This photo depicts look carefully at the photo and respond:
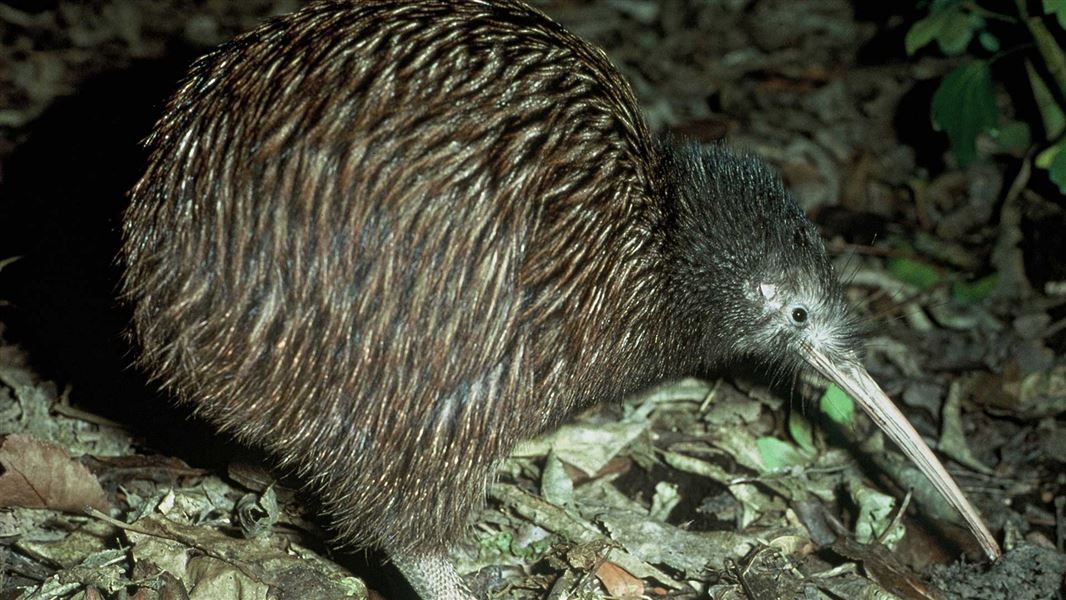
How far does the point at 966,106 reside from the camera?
17.0 ft

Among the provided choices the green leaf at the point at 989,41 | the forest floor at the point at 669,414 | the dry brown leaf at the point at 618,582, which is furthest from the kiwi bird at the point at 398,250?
the green leaf at the point at 989,41

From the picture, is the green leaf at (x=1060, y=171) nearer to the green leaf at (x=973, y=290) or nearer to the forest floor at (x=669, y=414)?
the forest floor at (x=669, y=414)

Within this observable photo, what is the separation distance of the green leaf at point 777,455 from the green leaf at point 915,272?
1.54m

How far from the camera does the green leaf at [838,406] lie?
4512 mm

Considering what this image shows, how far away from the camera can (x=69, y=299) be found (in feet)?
14.9

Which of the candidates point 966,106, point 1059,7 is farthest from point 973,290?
point 1059,7

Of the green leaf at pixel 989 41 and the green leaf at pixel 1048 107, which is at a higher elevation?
the green leaf at pixel 989 41

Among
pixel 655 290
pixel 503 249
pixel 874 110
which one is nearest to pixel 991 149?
pixel 874 110

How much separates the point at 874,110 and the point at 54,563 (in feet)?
16.9

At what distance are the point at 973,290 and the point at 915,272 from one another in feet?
0.96

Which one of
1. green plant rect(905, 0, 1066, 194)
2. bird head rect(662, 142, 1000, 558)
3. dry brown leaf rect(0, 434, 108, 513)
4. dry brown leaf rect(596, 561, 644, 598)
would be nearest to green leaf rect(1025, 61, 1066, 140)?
green plant rect(905, 0, 1066, 194)

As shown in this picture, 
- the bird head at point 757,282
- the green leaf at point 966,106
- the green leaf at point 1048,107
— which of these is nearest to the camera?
the bird head at point 757,282

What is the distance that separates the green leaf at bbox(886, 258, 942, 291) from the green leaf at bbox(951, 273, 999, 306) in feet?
0.36

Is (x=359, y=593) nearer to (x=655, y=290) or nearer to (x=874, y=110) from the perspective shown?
(x=655, y=290)
